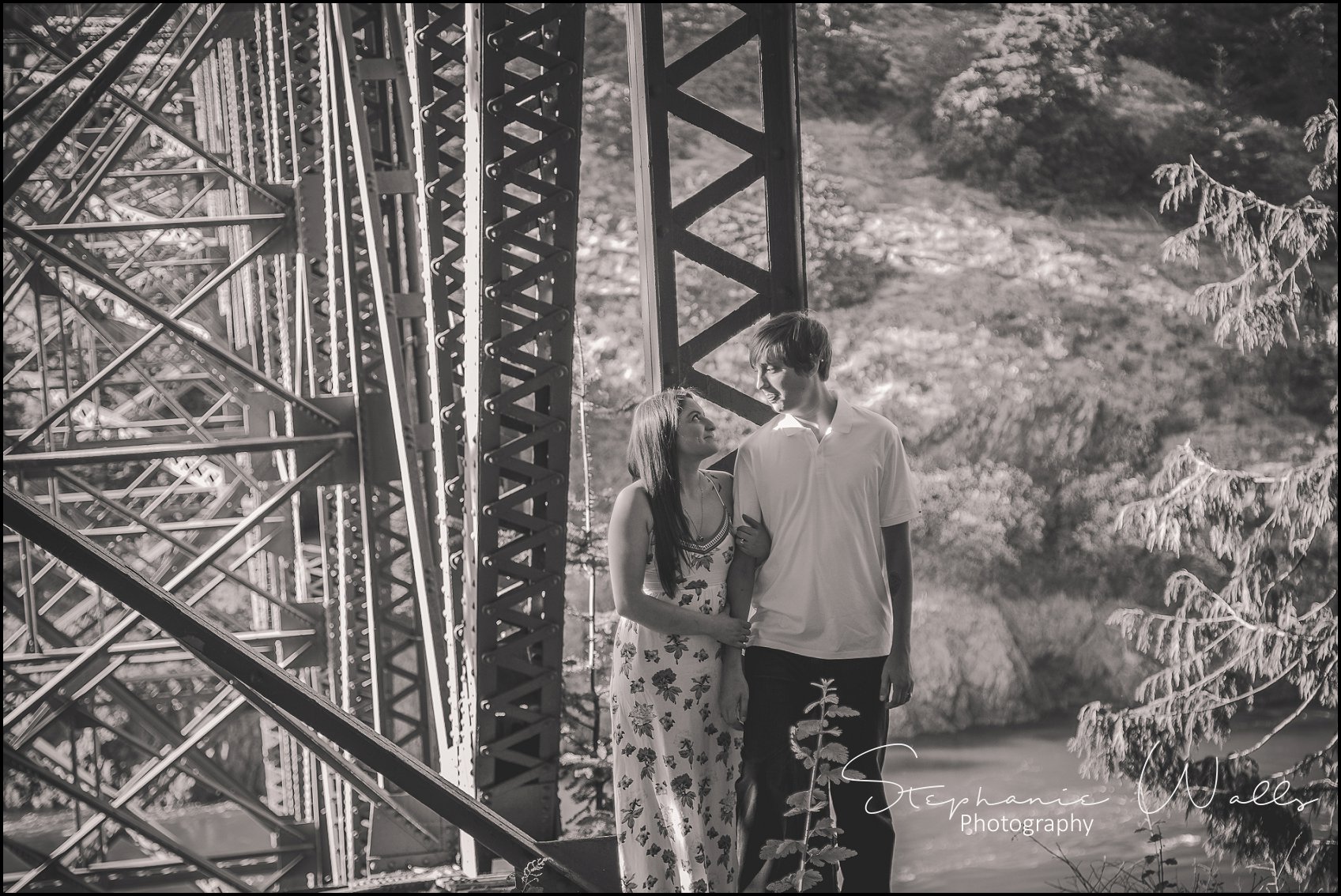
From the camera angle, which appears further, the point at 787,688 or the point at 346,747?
the point at 787,688

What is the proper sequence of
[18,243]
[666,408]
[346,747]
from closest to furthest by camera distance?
1. [346,747]
2. [666,408]
3. [18,243]

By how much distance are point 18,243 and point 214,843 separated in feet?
45.8

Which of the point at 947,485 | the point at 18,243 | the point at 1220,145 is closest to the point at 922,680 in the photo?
the point at 947,485

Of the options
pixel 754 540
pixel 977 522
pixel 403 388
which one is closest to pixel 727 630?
pixel 754 540

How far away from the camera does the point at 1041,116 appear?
26422 mm

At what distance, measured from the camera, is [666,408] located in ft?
9.07

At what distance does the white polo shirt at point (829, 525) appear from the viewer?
2.75 metres

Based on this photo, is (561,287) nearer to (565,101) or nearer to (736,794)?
(565,101)

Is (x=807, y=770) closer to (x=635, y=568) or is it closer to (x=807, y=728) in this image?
(x=807, y=728)

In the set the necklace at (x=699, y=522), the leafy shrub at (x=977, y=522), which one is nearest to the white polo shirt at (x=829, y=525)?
the necklace at (x=699, y=522)

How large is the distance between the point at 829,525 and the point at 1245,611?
787 centimetres

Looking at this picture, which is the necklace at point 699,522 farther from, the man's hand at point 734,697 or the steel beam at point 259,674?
the steel beam at point 259,674

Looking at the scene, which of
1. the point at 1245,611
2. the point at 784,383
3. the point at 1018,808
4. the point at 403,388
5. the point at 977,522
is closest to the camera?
the point at 784,383
